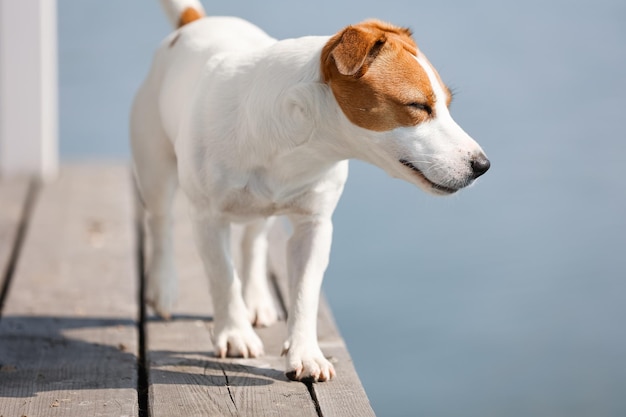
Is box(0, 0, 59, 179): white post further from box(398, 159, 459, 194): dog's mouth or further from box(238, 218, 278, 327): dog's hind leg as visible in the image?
box(398, 159, 459, 194): dog's mouth

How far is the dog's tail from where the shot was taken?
3650mm

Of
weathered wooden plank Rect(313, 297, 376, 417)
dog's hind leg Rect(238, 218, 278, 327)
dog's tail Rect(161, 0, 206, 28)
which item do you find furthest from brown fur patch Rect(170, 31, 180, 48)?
weathered wooden plank Rect(313, 297, 376, 417)

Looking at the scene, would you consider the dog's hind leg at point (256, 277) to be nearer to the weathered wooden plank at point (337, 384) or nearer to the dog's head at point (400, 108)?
the weathered wooden plank at point (337, 384)

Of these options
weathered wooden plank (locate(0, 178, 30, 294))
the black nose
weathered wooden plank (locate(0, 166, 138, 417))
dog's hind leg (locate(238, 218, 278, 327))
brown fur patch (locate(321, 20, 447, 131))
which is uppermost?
brown fur patch (locate(321, 20, 447, 131))

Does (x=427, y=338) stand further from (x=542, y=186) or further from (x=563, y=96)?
(x=563, y=96)

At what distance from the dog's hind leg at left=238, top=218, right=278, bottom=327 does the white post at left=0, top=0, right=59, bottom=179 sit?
2197 millimetres

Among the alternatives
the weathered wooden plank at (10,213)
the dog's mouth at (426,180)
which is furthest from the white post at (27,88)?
the dog's mouth at (426,180)

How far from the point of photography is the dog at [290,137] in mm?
2639

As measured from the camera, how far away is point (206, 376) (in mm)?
2996

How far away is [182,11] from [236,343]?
119cm

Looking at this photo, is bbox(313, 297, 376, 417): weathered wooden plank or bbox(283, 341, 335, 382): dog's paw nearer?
bbox(313, 297, 376, 417): weathered wooden plank

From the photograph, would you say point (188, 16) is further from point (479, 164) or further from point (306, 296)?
point (479, 164)

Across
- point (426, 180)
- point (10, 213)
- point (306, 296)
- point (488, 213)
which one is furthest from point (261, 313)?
point (488, 213)

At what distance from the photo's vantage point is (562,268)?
20.5ft
